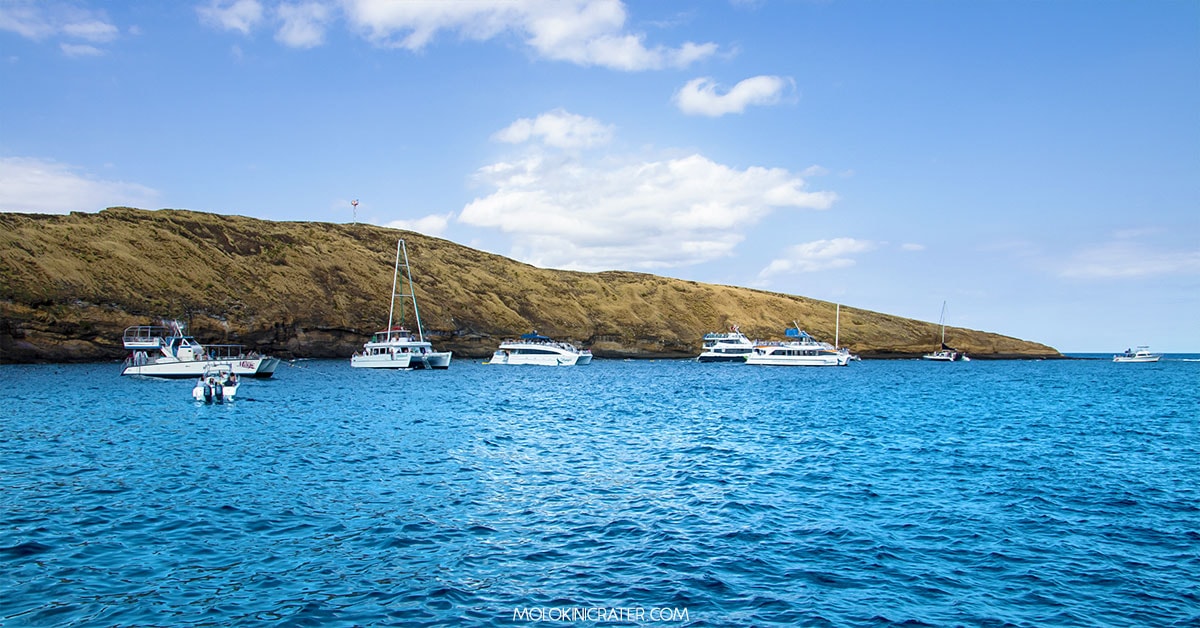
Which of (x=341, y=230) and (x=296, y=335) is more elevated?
(x=341, y=230)

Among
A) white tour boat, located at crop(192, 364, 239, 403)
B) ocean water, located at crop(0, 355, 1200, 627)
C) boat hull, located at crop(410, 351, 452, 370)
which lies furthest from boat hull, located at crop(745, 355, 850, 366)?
white tour boat, located at crop(192, 364, 239, 403)

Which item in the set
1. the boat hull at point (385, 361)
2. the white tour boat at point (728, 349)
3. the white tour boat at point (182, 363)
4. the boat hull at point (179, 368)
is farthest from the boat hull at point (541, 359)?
the boat hull at point (179, 368)

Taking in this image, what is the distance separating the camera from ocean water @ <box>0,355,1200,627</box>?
12.3 m

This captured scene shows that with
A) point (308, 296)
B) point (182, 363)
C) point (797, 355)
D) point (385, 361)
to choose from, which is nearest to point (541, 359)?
point (385, 361)

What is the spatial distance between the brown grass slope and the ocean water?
2857 inches

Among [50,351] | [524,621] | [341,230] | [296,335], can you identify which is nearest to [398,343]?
[296,335]

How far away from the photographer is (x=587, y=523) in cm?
1744

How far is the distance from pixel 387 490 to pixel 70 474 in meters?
10.3

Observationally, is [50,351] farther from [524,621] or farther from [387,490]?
[524,621]

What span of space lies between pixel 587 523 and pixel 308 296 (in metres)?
118

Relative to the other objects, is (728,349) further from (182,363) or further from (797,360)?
(182,363)

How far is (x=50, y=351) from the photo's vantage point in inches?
3666

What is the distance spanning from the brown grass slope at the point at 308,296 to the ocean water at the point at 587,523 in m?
72.6

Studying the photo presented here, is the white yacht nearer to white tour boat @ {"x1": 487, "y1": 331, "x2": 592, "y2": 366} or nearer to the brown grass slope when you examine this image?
white tour boat @ {"x1": 487, "y1": 331, "x2": 592, "y2": 366}
